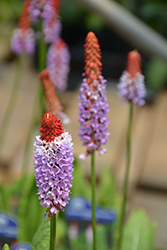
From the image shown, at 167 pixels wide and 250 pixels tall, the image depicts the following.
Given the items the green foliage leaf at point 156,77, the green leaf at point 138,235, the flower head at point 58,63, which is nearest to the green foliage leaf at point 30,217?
the green leaf at point 138,235

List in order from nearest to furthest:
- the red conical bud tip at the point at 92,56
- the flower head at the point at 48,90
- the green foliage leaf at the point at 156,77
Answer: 1. the red conical bud tip at the point at 92,56
2. the flower head at the point at 48,90
3. the green foliage leaf at the point at 156,77

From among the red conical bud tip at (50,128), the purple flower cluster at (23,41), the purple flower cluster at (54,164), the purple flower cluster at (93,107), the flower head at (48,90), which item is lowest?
the purple flower cluster at (54,164)

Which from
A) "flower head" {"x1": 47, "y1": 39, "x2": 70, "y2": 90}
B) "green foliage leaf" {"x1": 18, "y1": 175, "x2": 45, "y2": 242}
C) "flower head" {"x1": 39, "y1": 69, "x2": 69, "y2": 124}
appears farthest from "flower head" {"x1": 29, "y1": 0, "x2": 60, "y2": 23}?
"green foliage leaf" {"x1": 18, "y1": 175, "x2": 45, "y2": 242}

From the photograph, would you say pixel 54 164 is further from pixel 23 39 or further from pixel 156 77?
pixel 156 77

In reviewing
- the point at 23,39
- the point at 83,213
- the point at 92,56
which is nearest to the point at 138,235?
the point at 83,213

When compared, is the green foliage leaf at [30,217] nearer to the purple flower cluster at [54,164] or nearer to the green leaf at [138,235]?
the green leaf at [138,235]

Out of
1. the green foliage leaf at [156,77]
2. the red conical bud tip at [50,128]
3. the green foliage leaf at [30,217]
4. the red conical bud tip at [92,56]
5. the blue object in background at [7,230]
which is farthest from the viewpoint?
the green foliage leaf at [156,77]
